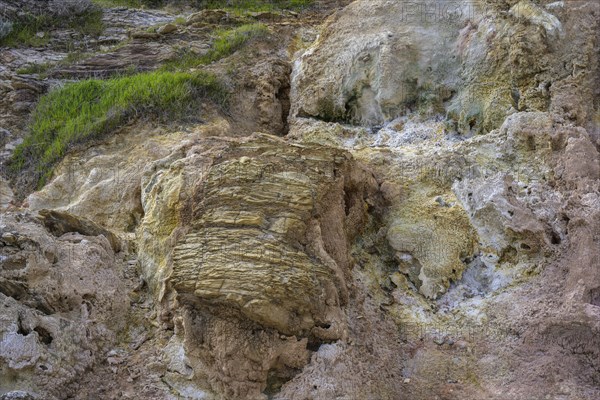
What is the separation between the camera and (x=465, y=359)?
3969 mm

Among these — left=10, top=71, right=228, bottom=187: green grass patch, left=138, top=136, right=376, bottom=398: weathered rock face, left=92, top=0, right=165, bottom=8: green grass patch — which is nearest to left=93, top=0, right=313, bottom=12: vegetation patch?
left=92, top=0, right=165, bottom=8: green grass patch

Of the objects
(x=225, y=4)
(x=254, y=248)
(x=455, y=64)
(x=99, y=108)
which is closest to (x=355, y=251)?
(x=254, y=248)

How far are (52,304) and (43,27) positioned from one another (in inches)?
255

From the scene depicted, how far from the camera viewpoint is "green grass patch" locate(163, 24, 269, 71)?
7910 millimetres

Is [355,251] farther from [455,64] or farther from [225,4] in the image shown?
[225,4]

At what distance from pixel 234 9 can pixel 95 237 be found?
19.9ft

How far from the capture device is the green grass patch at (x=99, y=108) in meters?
6.62

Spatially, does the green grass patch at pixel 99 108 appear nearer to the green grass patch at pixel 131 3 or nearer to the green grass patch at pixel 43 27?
the green grass patch at pixel 43 27

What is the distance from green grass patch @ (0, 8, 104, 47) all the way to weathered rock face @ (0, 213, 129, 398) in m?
5.13

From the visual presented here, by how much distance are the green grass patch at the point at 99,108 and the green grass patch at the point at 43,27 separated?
5.95 ft

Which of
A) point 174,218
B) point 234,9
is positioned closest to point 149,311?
point 174,218

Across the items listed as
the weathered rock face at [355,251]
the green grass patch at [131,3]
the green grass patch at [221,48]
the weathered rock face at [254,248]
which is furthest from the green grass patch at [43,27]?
A: the weathered rock face at [254,248]

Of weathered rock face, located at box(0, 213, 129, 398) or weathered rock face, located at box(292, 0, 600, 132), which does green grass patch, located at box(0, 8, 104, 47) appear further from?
weathered rock face, located at box(0, 213, 129, 398)

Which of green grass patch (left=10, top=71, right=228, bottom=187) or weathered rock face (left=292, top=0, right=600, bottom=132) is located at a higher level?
weathered rock face (left=292, top=0, right=600, bottom=132)
